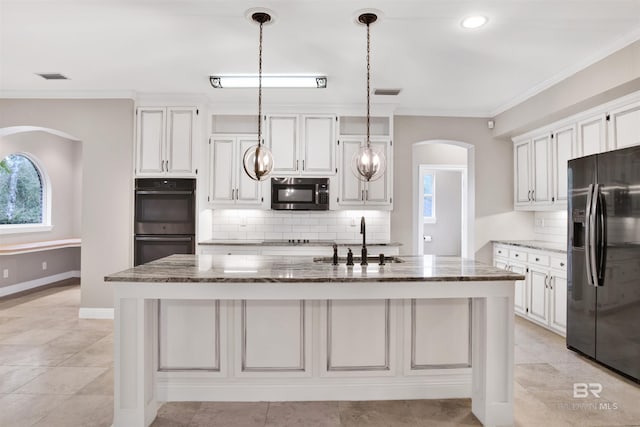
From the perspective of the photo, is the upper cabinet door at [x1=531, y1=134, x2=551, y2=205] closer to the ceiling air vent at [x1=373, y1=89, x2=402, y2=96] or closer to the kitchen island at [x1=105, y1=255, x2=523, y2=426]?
the ceiling air vent at [x1=373, y1=89, x2=402, y2=96]

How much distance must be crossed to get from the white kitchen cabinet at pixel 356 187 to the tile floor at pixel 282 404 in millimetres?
2248

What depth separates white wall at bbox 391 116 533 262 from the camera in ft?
17.2

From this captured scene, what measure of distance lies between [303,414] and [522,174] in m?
4.21

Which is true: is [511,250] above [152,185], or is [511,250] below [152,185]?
below

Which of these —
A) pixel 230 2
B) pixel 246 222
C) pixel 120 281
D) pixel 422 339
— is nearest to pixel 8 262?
pixel 246 222

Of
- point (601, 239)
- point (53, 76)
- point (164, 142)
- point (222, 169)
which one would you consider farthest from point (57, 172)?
point (601, 239)

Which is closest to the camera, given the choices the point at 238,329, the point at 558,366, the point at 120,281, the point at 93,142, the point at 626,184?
the point at 120,281

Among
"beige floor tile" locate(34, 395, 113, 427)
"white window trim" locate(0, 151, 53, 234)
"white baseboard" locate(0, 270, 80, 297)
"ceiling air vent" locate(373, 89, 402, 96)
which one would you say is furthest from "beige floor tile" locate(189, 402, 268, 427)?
"white window trim" locate(0, 151, 53, 234)

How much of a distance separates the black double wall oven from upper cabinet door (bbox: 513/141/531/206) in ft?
13.9

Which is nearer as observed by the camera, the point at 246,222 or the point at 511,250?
the point at 511,250

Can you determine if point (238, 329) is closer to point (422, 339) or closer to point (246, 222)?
point (422, 339)

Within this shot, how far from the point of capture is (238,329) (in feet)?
8.50

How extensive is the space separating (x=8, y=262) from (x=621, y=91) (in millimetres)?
7870

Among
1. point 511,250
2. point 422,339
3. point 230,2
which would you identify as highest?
point 230,2
